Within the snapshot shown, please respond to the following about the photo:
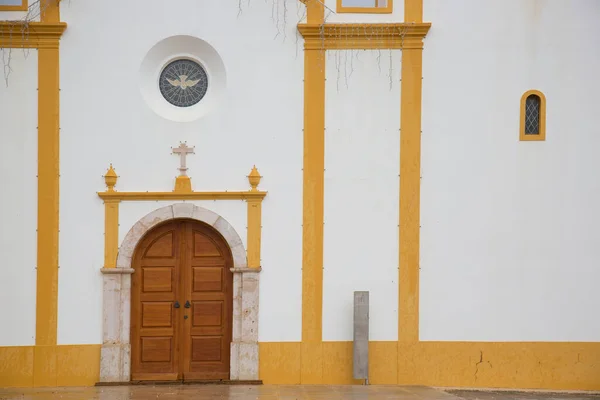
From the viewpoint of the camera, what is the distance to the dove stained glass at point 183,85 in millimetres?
11727

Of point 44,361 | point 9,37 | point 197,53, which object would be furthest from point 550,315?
point 9,37

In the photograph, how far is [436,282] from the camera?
11578mm

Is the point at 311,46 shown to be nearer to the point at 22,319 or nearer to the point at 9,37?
the point at 9,37

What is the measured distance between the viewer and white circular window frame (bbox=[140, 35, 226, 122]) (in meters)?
11.5

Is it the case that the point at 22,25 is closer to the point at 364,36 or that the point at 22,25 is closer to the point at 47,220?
the point at 47,220

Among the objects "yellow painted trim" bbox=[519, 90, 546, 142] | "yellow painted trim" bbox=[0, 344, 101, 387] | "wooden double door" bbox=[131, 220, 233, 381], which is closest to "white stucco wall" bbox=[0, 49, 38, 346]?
"yellow painted trim" bbox=[0, 344, 101, 387]

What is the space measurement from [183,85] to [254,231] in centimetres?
224

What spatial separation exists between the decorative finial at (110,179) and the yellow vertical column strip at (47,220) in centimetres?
67

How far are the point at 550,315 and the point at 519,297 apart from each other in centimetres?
49

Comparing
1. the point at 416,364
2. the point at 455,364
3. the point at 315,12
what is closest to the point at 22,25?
the point at 315,12

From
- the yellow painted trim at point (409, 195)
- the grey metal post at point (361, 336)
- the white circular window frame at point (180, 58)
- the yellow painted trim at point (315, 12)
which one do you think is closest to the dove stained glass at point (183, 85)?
the white circular window frame at point (180, 58)

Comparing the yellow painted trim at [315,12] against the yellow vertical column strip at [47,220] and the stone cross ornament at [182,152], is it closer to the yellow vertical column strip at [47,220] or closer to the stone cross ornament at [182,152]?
the stone cross ornament at [182,152]

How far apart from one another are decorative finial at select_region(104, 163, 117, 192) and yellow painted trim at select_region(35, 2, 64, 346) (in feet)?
2.19

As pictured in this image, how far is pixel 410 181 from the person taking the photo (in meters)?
11.6
